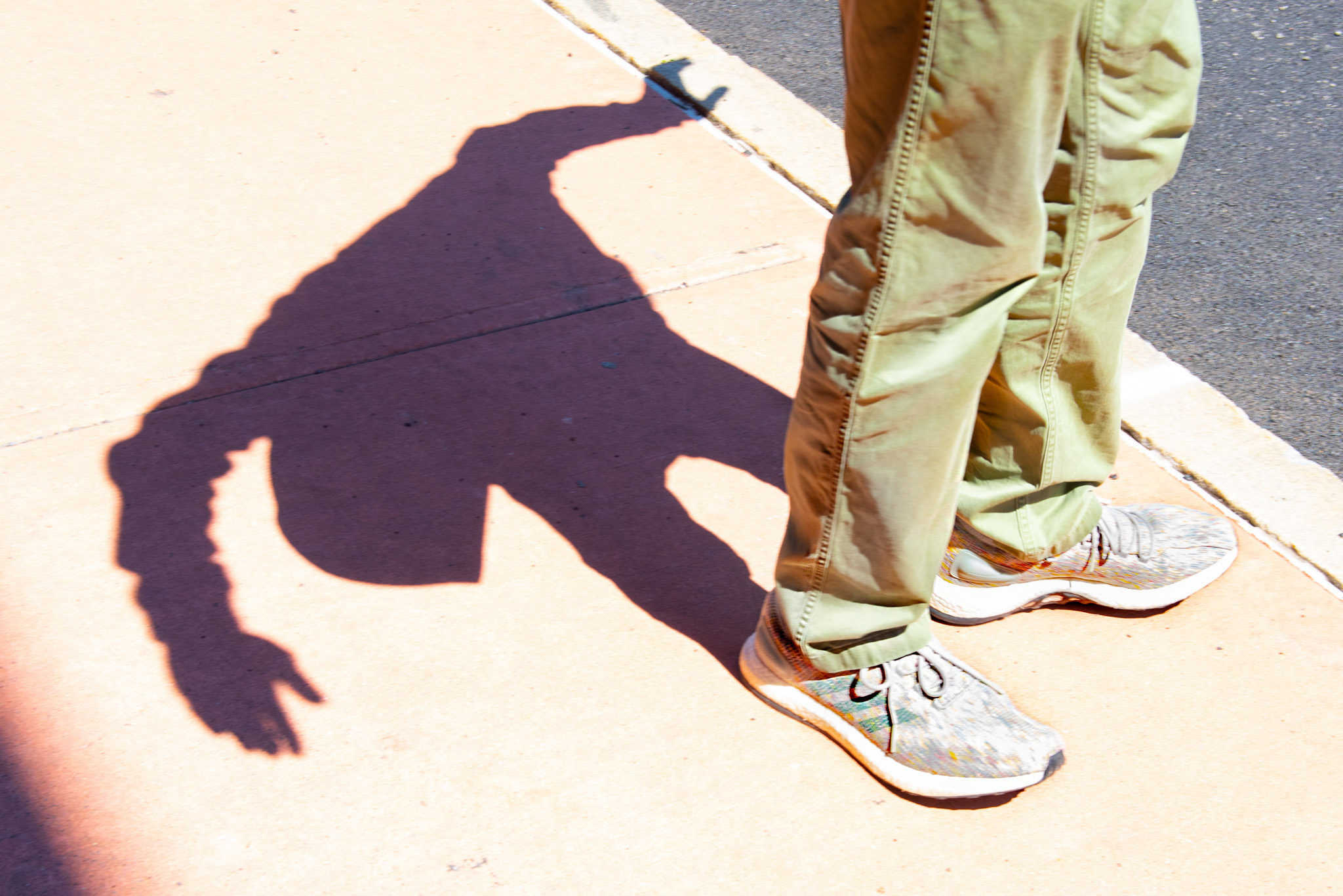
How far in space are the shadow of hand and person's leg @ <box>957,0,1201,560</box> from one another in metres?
1.18

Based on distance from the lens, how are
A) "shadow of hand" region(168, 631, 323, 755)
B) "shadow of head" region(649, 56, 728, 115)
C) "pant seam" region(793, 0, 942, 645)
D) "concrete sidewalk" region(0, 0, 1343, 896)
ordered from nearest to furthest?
"pant seam" region(793, 0, 942, 645), "concrete sidewalk" region(0, 0, 1343, 896), "shadow of hand" region(168, 631, 323, 755), "shadow of head" region(649, 56, 728, 115)

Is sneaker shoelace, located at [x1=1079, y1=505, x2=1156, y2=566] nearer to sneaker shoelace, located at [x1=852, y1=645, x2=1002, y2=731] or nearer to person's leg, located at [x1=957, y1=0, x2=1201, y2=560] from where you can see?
person's leg, located at [x1=957, y1=0, x2=1201, y2=560]

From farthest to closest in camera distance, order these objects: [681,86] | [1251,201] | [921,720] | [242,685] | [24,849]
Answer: [681,86]
[1251,201]
[242,685]
[921,720]
[24,849]

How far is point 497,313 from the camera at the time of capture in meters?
2.89

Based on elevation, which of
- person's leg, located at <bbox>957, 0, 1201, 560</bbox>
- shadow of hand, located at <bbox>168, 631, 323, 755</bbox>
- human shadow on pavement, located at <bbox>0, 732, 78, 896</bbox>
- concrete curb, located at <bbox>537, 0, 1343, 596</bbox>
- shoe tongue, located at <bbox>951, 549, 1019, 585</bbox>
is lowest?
shadow of hand, located at <bbox>168, 631, 323, 755</bbox>

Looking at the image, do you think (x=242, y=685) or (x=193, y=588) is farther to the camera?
(x=193, y=588)

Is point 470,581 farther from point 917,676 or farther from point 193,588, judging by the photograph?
point 917,676

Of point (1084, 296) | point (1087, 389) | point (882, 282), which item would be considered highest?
point (882, 282)

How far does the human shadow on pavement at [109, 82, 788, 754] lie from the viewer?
2.20m

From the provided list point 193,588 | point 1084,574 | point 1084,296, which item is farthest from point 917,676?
point 193,588

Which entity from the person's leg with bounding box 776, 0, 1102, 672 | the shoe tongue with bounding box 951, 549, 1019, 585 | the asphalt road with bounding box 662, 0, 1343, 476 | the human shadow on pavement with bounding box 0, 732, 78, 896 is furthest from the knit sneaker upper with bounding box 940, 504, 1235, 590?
the human shadow on pavement with bounding box 0, 732, 78, 896

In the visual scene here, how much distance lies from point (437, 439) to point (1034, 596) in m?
1.23

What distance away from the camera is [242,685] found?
203cm

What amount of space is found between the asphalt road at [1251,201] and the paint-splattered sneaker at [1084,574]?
65 centimetres
